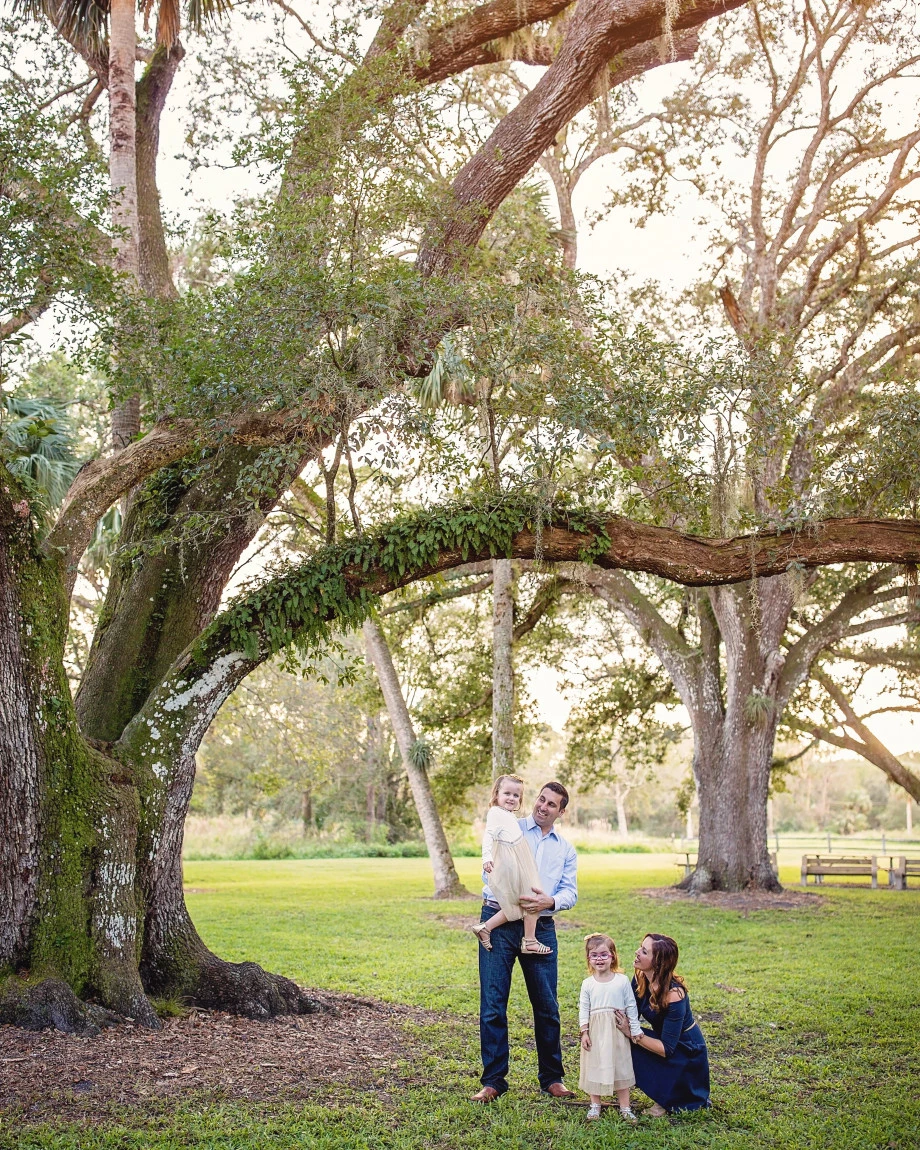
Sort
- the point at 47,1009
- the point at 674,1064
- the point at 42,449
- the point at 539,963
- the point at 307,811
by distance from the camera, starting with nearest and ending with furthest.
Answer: the point at 674,1064 → the point at 539,963 → the point at 47,1009 → the point at 42,449 → the point at 307,811

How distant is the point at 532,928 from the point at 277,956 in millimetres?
6169

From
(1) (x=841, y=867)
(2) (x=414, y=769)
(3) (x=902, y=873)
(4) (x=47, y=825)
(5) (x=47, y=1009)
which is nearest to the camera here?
(5) (x=47, y=1009)

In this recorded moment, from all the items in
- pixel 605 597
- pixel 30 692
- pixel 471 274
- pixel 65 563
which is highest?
pixel 471 274

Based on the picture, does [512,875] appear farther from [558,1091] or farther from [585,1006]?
[558,1091]

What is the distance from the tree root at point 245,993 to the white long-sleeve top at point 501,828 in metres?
2.88

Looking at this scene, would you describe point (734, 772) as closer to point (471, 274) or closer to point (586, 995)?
point (471, 274)

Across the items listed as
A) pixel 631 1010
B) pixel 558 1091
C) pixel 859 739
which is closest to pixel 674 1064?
pixel 631 1010

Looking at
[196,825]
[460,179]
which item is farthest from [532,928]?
[196,825]

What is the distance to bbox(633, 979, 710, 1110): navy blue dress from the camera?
5.09 meters

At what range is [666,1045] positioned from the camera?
5.08 metres

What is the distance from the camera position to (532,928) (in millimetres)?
5164

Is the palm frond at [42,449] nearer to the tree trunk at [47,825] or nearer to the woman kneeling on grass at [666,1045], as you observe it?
the tree trunk at [47,825]

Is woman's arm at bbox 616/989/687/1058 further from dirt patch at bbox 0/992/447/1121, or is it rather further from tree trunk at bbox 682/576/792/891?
tree trunk at bbox 682/576/792/891

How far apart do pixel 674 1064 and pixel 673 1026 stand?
0.24 meters
